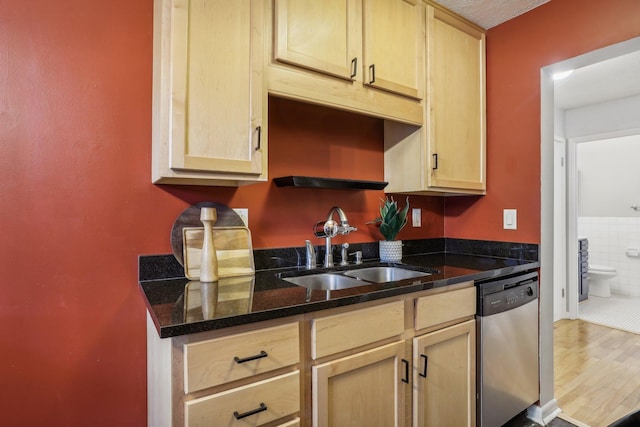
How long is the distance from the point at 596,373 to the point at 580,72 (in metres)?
2.38

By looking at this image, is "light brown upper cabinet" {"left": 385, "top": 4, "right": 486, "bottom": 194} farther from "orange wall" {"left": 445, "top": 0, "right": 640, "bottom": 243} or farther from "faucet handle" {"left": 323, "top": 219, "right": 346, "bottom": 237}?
"faucet handle" {"left": 323, "top": 219, "right": 346, "bottom": 237}

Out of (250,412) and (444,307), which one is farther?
(444,307)

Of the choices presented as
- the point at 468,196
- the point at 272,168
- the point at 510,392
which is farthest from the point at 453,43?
the point at 510,392

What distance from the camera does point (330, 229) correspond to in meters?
1.77

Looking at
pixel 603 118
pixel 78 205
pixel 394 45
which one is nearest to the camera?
pixel 78 205

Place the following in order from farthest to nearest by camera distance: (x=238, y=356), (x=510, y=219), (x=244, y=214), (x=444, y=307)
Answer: (x=510, y=219) < (x=244, y=214) < (x=444, y=307) < (x=238, y=356)

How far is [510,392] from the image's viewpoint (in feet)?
5.81

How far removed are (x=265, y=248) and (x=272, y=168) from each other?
391mm

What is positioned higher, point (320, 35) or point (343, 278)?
point (320, 35)

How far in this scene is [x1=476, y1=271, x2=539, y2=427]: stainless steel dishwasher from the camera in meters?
A: 1.63

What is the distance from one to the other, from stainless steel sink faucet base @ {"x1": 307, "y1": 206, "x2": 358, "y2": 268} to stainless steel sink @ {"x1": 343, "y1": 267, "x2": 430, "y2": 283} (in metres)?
0.14

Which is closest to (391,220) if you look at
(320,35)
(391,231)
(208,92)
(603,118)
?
(391,231)

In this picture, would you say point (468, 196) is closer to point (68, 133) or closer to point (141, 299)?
point (141, 299)

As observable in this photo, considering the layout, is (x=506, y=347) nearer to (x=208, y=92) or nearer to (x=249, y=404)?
(x=249, y=404)
